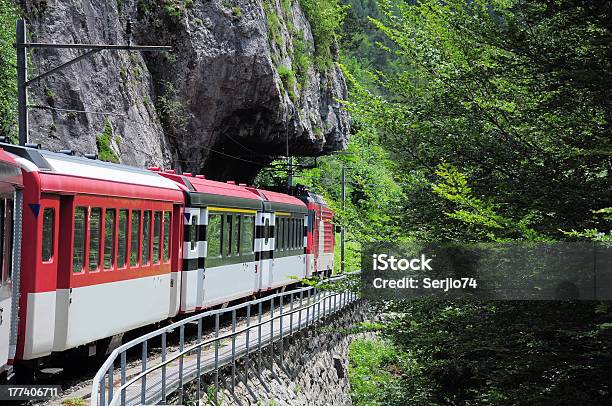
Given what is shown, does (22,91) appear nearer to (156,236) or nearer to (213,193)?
(156,236)

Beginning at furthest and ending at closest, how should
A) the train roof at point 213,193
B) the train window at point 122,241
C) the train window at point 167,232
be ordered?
the train roof at point 213,193
the train window at point 167,232
the train window at point 122,241

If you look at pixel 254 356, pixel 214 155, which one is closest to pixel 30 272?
pixel 254 356

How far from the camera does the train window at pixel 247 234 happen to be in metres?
24.7

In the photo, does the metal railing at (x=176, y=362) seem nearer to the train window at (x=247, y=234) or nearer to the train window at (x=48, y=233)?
the train window at (x=48, y=233)

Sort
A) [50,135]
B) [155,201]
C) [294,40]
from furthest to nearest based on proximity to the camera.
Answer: [294,40], [50,135], [155,201]

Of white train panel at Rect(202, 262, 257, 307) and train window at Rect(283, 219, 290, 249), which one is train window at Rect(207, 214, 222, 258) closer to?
white train panel at Rect(202, 262, 257, 307)

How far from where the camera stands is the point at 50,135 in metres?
25.4

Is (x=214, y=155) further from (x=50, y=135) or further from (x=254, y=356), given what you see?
(x=254, y=356)

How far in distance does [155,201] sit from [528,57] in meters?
8.27

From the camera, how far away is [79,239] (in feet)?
44.9

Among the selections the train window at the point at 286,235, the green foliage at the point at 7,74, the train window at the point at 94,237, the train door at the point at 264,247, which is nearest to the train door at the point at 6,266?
the train window at the point at 94,237

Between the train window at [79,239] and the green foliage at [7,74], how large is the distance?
32.2ft

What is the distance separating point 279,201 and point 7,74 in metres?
8.79

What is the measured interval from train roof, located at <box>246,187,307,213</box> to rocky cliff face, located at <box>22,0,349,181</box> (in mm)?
4035
